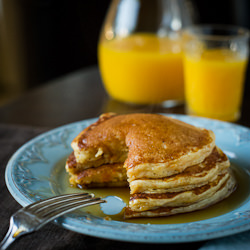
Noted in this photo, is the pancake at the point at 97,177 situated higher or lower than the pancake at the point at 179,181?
lower

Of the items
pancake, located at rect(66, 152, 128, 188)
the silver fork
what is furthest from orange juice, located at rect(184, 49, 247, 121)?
the silver fork

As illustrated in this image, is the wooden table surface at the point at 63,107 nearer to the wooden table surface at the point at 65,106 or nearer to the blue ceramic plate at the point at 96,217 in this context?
the wooden table surface at the point at 65,106

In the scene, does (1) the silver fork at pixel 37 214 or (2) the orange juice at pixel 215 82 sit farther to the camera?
(2) the orange juice at pixel 215 82

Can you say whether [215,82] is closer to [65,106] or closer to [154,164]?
[65,106]

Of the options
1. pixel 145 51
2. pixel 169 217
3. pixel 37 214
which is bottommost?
pixel 169 217

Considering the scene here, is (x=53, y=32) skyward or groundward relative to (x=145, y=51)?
groundward

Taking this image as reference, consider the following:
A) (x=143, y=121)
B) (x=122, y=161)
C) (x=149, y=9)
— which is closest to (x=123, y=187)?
(x=122, y=161)

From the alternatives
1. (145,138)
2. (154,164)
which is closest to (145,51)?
(145,138)

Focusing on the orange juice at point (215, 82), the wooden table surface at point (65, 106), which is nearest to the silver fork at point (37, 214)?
the wooden table surface at point (65, 106)
